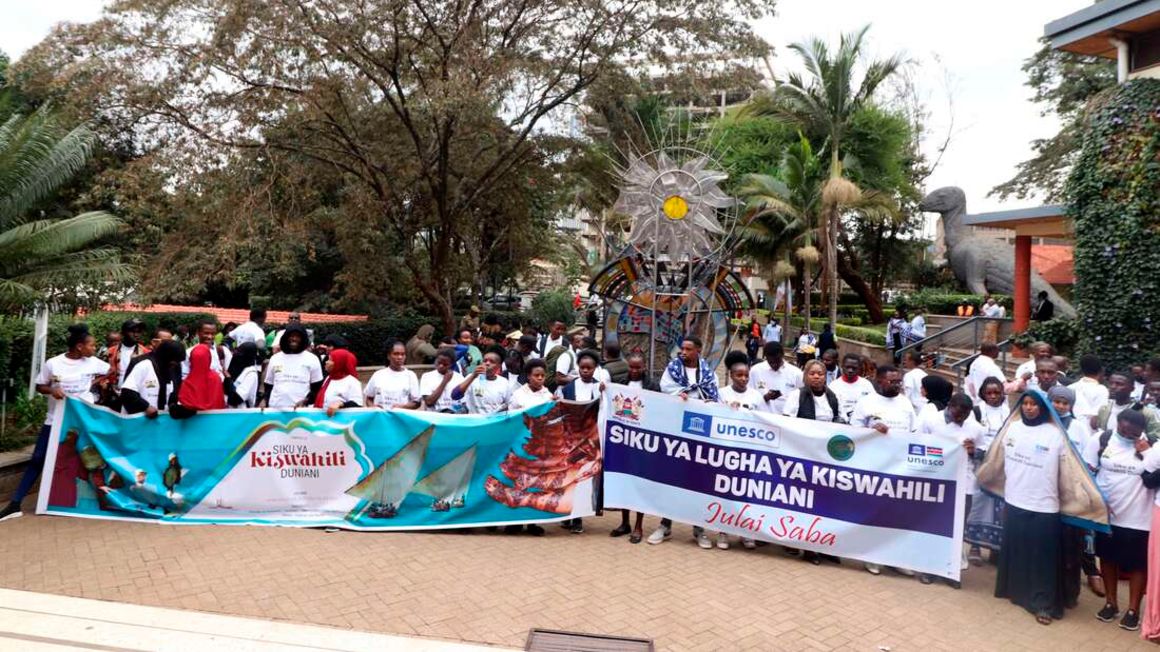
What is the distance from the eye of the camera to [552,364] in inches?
372

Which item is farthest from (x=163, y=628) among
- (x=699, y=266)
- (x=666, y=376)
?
(x=699, y=266)

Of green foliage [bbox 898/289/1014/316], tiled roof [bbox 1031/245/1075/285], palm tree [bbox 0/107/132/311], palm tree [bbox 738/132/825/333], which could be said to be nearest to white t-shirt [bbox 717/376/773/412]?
palm tree [bbox 0/107/132/311]

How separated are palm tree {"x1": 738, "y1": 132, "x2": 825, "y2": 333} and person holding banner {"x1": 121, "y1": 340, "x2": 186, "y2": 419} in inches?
644

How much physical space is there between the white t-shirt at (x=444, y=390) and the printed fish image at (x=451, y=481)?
2.73ft

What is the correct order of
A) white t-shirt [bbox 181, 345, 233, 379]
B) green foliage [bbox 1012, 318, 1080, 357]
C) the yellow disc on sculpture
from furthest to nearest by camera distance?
green foliage [bbox 1012, 318, 1080, 357], the yellow disc on sculpture, white t-shirt [bbox 181, 345, 233, 379]

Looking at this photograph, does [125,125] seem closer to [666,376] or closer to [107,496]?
[107,496]

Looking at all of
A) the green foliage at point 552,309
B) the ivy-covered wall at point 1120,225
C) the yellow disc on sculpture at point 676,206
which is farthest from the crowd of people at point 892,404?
the green foliage at point 552,309

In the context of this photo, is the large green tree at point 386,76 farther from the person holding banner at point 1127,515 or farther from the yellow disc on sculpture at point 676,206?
the person holding banner at point 1127,515

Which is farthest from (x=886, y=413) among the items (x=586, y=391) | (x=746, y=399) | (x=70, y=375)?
(x=70, y=375)

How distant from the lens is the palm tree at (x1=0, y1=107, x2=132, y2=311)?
9.33m

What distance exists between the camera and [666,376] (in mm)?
7477

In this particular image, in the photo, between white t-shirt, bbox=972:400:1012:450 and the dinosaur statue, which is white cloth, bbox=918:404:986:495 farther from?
the dinosaur statue

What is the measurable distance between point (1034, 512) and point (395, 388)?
5.60m

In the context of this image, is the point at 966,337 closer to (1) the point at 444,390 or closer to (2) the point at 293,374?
(1) the point at 444,390
